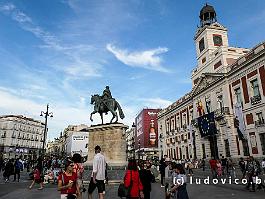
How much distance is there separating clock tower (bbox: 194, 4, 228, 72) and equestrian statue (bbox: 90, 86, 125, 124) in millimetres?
27196

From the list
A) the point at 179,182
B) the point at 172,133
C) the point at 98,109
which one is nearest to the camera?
the point at 179,182

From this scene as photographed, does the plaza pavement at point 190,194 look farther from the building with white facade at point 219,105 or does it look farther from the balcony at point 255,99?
the balcony at point 255,99

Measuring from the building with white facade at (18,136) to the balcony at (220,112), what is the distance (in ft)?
170

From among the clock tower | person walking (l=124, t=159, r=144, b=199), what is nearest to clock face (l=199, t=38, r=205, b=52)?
the clock tower

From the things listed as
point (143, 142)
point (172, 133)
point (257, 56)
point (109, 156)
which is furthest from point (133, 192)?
point (143, 142)

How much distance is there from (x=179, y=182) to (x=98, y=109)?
1378 cm

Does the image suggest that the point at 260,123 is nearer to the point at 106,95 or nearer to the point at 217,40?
the point at 106,95

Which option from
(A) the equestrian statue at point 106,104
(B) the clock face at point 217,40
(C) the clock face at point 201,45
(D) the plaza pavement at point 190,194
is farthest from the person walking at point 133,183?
(C) the clock face at point 201,45

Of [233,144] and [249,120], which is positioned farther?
[233,144]

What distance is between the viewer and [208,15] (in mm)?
47375

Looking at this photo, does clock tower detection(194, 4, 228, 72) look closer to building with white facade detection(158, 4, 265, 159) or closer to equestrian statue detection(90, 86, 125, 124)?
building with white facade detection(158, 4, 265, 159)

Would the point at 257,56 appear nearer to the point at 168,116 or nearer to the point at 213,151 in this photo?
the point at 213,151

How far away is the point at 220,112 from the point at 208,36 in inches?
619

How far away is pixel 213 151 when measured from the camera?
37406mm
